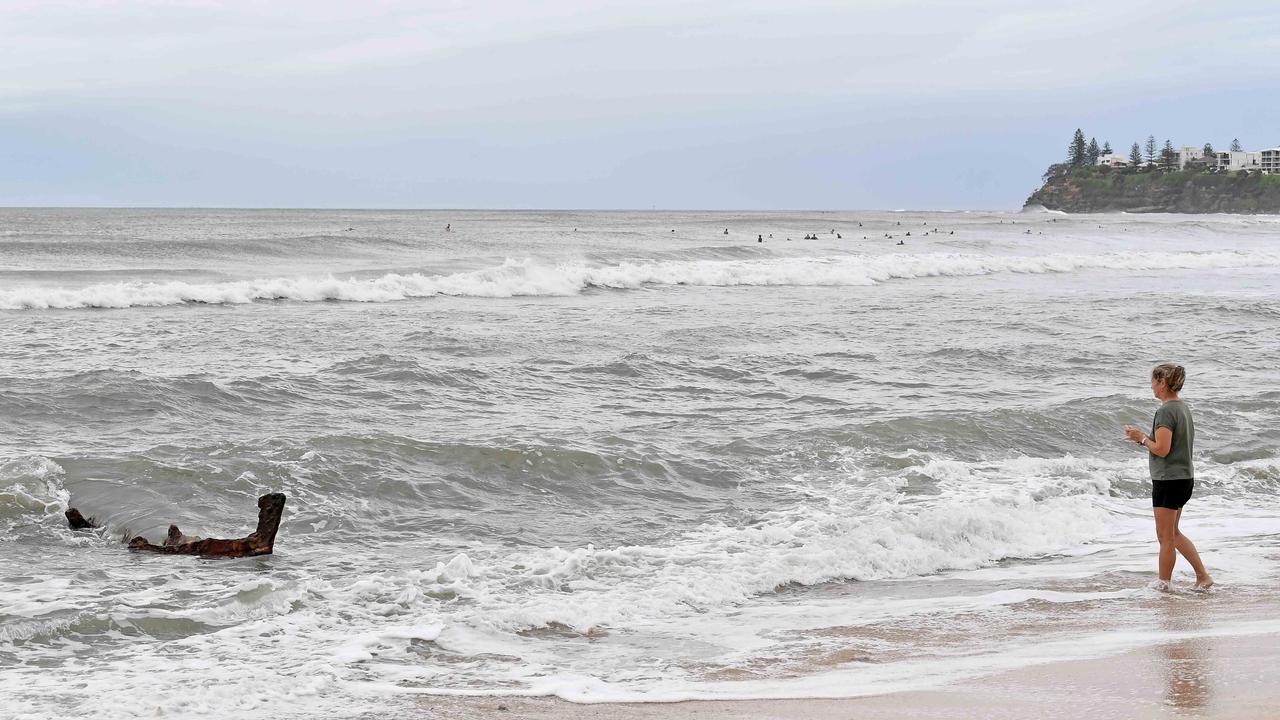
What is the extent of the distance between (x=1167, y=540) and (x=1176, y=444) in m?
0.62

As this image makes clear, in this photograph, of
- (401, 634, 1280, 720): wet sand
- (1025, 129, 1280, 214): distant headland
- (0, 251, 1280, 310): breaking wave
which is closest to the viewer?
(401, 634, 1280, 720): wet sand

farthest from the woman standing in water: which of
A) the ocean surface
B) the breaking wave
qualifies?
the breaking wave

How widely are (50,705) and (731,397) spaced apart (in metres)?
9.76

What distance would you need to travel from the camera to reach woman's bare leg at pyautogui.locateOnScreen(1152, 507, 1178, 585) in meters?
7.19

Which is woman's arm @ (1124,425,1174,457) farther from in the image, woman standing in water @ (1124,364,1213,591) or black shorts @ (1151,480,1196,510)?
black shorts @ (1151,480,1196,510)

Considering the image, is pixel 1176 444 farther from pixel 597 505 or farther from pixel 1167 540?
pixel 597 505

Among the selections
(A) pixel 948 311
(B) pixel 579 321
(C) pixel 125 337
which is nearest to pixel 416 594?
(C) pixel 125 337

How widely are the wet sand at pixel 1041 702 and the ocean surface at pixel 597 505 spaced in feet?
0.67

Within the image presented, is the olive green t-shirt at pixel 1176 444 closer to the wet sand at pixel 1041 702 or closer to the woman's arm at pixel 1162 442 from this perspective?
the woman's arm at pixel 1162 442

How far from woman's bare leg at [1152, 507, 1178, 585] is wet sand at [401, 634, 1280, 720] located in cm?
186

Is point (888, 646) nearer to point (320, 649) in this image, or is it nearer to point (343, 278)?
point (320, 649)

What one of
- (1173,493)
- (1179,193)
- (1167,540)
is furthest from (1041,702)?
(1179,193)

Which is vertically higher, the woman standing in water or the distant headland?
the distant headland

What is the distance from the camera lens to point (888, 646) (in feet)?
19.5
